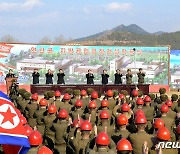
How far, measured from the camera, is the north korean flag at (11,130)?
5727mm

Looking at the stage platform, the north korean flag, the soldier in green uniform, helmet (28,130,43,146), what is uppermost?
the north korean flag

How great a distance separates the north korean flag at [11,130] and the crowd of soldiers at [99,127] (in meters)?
0.30

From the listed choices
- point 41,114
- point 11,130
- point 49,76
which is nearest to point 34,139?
point 11,130

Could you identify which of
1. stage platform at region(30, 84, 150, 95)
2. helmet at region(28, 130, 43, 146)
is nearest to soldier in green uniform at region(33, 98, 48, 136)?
helmet at region(28, 130, 43, 146)

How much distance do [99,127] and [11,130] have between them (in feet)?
11.3

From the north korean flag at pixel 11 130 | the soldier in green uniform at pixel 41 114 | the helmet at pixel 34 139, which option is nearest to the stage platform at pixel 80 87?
the soldier in green uniform at pixel 41 114

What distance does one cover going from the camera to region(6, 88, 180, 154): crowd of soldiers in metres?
6.82

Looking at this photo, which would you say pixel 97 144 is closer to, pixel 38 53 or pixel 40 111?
pixel 40 111

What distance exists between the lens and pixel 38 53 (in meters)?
31.0

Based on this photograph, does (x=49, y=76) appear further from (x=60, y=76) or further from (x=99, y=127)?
(x=99, y=127)

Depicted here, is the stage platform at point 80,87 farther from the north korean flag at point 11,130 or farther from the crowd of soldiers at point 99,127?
the north korean flag at point 11,130

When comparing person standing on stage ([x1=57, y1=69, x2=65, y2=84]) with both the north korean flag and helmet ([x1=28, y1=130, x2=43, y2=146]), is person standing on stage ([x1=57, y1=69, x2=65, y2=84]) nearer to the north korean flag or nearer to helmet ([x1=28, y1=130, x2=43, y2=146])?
helmet ([x1=28, y1=130, x2=43, y2=146])

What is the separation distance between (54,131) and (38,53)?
21551 mm

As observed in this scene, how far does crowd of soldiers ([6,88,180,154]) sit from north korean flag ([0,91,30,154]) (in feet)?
1.00
